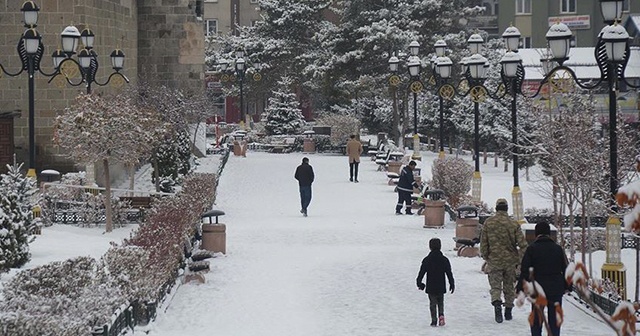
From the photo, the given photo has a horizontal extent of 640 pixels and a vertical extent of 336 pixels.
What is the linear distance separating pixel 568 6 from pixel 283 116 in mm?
31758

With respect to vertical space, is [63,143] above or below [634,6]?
below

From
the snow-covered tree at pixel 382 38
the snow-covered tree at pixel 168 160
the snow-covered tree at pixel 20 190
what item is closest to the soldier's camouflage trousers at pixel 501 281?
the snow-covered tree at pixel 20 190

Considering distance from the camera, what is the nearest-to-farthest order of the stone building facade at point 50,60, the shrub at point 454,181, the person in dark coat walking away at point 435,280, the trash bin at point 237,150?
the person in dark coat walking away at point 435,280 → the shrub at point 454,181 → the stone building facade at point 50,60 → the trash bin at point 237,150

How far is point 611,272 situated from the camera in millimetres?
15438

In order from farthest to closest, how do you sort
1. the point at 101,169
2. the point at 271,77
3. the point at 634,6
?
the point at 634,6 → the point at 271,77 → the point at 101,169

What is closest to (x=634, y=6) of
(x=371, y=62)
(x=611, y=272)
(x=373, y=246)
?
(x=371, y=62)

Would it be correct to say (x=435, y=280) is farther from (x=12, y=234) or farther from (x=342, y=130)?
(x=342, y=130)

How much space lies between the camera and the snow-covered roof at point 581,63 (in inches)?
2516

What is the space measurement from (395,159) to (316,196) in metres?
7.95

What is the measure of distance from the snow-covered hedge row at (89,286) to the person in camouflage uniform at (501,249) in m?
4.07

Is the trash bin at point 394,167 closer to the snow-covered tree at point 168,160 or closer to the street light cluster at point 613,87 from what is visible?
the snow-covered tree at point 168,160

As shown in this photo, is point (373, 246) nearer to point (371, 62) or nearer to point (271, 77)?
point (371, 62)

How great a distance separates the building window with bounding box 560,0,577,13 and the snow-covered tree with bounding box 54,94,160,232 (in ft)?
202

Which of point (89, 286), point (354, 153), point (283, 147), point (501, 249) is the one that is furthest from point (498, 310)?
point (283, 147)
